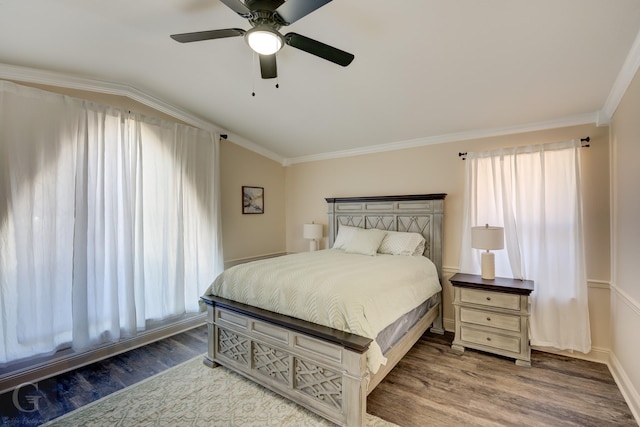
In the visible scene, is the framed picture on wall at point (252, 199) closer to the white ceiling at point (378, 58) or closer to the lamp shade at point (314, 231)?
the lamp shade at point (314, 231)

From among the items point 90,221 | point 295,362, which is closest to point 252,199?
point 90,221

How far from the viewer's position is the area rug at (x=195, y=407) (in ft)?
6.83

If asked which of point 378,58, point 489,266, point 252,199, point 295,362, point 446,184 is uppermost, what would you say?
point 378,58

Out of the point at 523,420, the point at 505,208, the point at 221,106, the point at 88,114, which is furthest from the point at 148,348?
the point at 505,208

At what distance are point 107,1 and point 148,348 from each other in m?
3.35

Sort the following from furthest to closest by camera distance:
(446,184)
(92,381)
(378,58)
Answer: (446,184), (92,381), (378,58)

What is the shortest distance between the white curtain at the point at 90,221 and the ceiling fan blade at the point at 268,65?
205 centimetres

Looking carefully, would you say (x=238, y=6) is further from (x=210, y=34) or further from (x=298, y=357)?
(x=298, y=357)

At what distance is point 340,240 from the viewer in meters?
4.32

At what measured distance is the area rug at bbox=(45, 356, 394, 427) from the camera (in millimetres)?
2082

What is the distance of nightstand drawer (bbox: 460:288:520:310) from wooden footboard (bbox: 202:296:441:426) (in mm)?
787

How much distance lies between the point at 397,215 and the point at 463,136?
1.33m

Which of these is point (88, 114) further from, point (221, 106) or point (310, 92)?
point (310, 92)

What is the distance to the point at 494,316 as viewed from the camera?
118 inches
